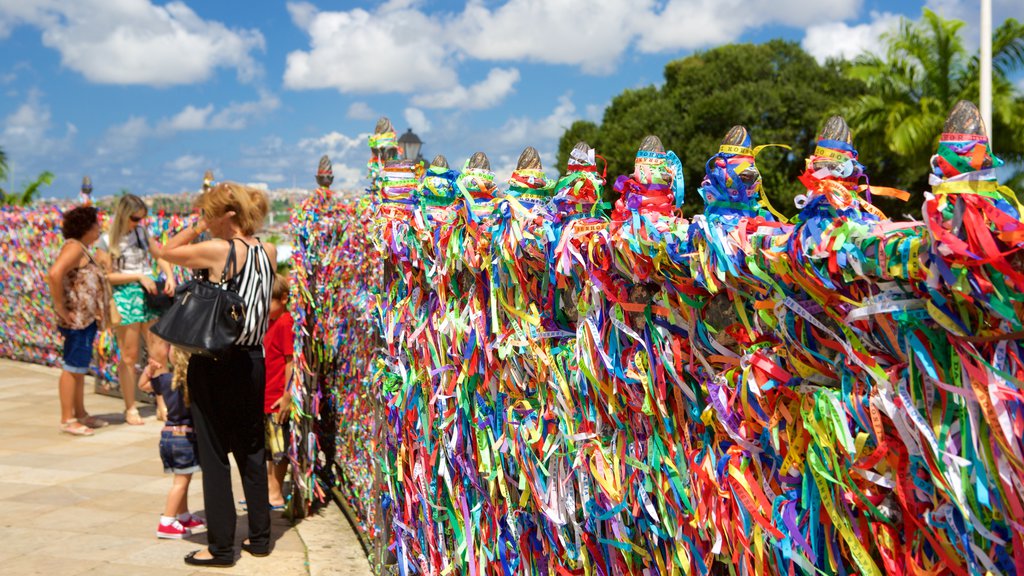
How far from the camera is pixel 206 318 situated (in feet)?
15.5

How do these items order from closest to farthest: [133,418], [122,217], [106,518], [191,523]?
[191,523], [106,518], [122,217], [133,418]

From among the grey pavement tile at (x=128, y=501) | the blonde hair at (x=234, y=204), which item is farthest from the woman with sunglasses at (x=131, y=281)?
the blonde hair at (x=234, y=204)

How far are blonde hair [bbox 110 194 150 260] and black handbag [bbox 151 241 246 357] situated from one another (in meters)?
4.02

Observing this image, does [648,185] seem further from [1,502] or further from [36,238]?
[36,238]

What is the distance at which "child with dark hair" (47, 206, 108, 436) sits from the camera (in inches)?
336

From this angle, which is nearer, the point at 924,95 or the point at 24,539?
the point at 24,539

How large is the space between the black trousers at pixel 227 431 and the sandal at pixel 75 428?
4280 millimetres

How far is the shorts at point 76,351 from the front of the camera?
8492mm

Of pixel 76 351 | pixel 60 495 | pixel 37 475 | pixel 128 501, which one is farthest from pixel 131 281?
pixel 128 501

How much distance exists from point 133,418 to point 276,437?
411 cm

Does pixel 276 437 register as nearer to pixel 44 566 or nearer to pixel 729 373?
pixel 44 566

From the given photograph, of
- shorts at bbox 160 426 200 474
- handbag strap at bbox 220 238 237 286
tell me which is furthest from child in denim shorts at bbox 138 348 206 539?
handbag strap at bbox 220 238 237 286

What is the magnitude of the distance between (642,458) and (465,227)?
1314 millimetres

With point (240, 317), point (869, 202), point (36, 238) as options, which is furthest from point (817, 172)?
point (36, 238)
